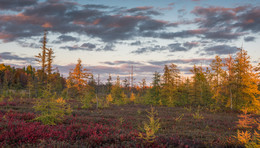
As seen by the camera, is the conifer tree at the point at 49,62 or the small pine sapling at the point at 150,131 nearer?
the small pine sapling at the point at 150,131

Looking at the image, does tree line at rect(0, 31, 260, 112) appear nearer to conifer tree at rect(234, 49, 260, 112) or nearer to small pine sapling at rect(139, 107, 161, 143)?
conifer tree at rect(234, 49, 260, 112)

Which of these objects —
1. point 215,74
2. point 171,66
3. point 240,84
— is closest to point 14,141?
point 240,84

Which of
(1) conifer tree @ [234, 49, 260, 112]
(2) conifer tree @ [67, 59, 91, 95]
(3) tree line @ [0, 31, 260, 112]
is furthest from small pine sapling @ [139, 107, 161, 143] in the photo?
(2) conifer tree @ [67, 59, 91, 95]

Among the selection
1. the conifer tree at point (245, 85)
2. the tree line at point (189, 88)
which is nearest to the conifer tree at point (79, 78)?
the tree line at point (189, 88)

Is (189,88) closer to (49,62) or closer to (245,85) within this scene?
(245,85)

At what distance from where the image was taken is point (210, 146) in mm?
6031

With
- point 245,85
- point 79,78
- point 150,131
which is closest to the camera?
point 150,131

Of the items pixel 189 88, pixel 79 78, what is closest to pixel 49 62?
pixel 79 78

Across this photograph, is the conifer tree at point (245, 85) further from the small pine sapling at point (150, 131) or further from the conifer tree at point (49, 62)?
the conifer tree at point (49, 62)

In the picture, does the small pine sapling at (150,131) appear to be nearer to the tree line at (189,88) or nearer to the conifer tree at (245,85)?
the tree line at (189,88)

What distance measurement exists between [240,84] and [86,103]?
23648 mm

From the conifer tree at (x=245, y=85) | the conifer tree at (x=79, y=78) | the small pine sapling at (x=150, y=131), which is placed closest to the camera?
the small pine sapling at (x=150, y=131)

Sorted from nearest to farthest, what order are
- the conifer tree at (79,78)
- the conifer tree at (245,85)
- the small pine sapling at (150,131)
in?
the small pine sapling at (150,131) → the conifer tree at (245,85) → the conifer tree at (79,78)

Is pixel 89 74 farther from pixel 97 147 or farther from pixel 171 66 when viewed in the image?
pixel 97 147
